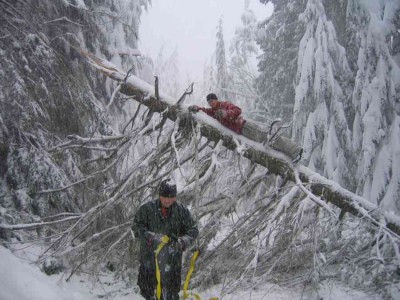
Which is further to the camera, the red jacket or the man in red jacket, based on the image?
the red jacket

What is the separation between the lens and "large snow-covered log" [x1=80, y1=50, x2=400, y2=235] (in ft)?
16.4

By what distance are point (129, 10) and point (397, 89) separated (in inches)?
290

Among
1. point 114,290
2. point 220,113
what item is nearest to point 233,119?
point 220,113

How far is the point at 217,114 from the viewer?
213 inches

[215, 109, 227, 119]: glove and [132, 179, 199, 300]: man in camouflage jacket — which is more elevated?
[215, 109, 227, 119]: glove

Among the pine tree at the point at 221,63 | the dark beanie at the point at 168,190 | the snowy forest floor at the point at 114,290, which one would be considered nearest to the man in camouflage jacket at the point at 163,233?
the dark beanie at the point at 168,190

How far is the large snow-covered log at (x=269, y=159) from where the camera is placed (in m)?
4.98

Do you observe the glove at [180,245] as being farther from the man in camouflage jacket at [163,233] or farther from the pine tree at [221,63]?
the pine tree at [221,63]

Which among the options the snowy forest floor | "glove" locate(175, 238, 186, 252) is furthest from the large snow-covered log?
"glove" locate(175, 238, 186, 252)

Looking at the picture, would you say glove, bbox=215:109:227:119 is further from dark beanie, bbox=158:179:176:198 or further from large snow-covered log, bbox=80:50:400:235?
dark beanie, bbox=158:179:176:198

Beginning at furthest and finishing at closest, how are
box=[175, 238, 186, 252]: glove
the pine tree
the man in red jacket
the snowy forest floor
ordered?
1. the pine tree
2. the man in red jacket
3. the snowy forest floor
4. box=[175, 238, 186, 252]: glove

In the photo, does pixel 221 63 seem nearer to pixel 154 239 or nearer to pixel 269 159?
pixel 269 159

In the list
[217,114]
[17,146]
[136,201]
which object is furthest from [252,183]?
[17,146]

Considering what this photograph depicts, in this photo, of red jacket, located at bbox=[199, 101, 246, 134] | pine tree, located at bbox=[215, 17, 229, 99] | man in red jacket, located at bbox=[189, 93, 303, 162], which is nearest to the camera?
man in red jacket, located at bbox=[189, 93, 303, 162]
